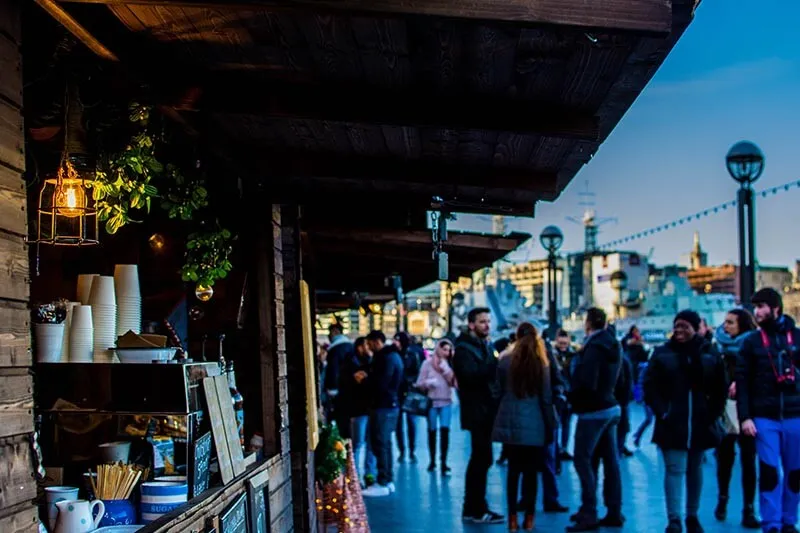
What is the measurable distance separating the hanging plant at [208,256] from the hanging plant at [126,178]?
1103 millimetres

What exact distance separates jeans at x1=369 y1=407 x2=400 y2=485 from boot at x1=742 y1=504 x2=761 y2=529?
3.97 meters

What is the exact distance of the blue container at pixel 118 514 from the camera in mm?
4363

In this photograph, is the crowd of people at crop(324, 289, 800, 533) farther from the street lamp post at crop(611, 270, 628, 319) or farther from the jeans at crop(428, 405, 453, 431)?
the street lamp post at crop(611, 270, 628, 319)

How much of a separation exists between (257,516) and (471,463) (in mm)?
4231

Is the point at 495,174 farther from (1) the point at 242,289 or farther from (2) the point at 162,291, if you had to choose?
(2) the point at 162,291

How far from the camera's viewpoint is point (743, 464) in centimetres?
931

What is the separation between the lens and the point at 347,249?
10273 millimetres

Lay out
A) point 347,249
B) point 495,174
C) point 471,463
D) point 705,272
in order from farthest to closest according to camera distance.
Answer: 1. point 705,272
2. point 347,249
3. point 471,463
4. point 495,174

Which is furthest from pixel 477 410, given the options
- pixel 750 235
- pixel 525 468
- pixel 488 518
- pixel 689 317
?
pixel 750 235

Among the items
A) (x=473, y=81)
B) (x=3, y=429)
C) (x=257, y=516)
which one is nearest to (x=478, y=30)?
(x=473, y=81)

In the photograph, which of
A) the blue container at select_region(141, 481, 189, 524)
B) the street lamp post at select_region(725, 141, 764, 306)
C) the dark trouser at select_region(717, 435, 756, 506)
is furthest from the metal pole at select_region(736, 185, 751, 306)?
the blue container at select_region(141, 481, 189, 524)

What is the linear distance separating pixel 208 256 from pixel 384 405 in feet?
20.2

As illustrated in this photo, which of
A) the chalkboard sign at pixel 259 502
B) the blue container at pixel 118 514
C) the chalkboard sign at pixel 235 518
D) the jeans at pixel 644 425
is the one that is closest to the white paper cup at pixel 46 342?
the blue container at pixel 118 514

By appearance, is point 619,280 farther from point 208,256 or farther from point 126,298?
point 126,298
